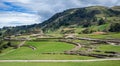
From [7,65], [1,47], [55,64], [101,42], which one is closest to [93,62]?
[55,64]

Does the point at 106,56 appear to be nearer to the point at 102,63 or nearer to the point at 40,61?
the point at 102,63

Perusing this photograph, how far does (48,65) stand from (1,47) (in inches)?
3225

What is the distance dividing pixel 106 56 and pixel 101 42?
39.4 meters

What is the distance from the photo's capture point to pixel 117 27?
156375 millimetres

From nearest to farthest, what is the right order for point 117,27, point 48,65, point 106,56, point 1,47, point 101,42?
point 48,65 → point 106,56 → point 101,42 → point 1,47 → point 117,27

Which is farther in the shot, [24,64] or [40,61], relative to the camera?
[40,61]

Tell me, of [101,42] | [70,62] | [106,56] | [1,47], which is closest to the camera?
[70,62]

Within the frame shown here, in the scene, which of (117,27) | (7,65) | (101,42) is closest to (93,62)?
(7,65)

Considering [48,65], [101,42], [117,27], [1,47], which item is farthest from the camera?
[117,27]

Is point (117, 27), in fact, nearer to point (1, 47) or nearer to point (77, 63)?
point (1, 47)

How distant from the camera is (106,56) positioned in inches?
2259

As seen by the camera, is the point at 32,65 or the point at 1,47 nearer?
the point at 32,65

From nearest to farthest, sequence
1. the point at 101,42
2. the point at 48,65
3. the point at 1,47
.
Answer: the point at 48,65 < the point at 101,42 < the point at 1,47

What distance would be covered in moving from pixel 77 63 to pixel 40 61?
753cm
